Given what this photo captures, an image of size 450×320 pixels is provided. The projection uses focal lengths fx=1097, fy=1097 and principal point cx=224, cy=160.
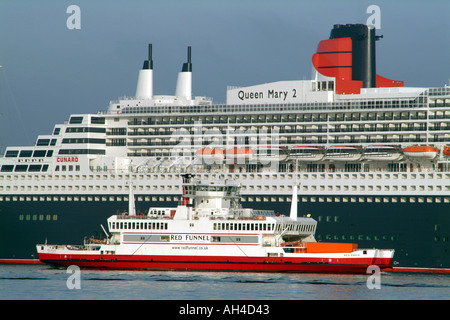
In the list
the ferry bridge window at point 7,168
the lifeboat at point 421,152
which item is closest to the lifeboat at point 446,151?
the lifeboat at point 421,152

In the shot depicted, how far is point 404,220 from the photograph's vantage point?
230ft

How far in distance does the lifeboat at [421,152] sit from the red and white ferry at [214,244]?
314 inches

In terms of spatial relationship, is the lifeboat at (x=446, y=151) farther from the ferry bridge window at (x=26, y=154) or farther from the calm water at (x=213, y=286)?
the ferry bridge window at (x=26, y=154)

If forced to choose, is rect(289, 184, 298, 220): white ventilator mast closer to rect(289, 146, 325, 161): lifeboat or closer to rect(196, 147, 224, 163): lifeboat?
rect(289, 146, 325, 161): lifeboat

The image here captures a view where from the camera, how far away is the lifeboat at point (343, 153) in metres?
74.1

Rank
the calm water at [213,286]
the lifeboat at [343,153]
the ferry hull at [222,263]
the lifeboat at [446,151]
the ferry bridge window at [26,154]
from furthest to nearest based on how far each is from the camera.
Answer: the ferry bridge window at [26,154]
the lifeboat at [343,153]
the lifeboat at [446,151]
the ferry hull at [222,263]
the calm water at [213,286]

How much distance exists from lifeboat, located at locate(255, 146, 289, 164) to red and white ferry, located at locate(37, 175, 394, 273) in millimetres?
5848

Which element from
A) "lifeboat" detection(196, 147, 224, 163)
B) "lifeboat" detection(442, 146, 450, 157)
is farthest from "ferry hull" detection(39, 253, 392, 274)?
"lifeboat" detection(196, 147, 224, 163)

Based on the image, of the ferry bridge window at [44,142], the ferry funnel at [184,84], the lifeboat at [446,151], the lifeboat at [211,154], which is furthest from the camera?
the ferry funnel at [184,84]

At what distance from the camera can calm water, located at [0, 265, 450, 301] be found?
5403cm

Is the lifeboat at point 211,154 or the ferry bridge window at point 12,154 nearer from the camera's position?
the lifeboat at point 211,154

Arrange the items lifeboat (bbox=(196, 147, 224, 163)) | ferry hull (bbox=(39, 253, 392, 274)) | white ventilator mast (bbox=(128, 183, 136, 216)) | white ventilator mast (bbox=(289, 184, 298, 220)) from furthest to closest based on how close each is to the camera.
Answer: lifeboat (bbox=(196, 147, 224, 163)) < white ventilator mast (bbox=(128, 183, 136, 216)) < white ventilator mast (bbox=(289, 184, 298, 220)) < ferry hull (bbox=(39, 253, 392, 274))

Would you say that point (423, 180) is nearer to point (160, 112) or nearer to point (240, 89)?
point (240, 89)
